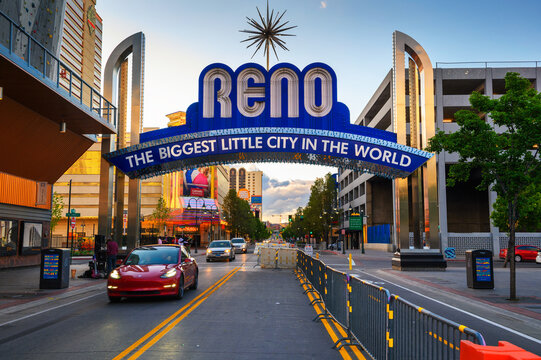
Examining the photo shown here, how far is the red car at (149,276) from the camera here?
12.5 m

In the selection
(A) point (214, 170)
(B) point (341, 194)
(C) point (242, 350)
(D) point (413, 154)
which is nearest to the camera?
(C) point (242, 350)

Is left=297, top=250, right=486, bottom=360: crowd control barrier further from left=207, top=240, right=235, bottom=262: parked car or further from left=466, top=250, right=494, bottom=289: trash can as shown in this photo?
left=207, top=240, right=235, bottom=262: parked car

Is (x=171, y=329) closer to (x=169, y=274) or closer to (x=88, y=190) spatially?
(x=169, y=274)

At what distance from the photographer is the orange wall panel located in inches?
976

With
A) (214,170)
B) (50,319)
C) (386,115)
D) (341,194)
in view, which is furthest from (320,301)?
(214,170)

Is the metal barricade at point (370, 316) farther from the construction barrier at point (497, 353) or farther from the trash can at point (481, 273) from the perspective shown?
the trash can at point (481, 273)

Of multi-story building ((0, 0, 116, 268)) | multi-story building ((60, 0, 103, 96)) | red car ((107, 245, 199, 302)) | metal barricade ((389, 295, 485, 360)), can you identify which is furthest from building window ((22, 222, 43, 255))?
multi-story building ((60, 0, 103, 96))

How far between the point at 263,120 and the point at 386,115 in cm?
3703

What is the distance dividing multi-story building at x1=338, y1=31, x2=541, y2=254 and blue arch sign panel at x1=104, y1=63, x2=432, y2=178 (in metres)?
11.6

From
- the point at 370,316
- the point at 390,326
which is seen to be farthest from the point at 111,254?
the point at 390,326

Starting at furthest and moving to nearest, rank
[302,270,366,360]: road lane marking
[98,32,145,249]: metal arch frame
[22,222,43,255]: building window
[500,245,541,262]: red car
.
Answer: [500,245,541,262]: red car
[22,222,43,255]: building window
[98,32,145,249]: metal arch frame
[302,270,366,360]: road lane marking

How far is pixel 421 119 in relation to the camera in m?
24.0

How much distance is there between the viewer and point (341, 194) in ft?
326

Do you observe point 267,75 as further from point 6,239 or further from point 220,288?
point 6,239
